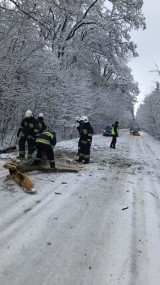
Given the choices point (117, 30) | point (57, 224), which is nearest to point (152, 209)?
point (57, 224)

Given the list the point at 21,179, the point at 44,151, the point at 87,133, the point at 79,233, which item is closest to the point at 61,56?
the point at 87,133

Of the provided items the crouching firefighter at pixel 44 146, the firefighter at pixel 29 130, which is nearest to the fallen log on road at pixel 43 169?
the crouching firefighter at pixel 44 146

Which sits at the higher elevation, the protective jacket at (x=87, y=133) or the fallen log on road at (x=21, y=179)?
the protective jacket at (x=87, y=133)

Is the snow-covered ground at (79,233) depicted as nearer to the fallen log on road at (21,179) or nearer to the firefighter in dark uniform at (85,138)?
the fallen log on road at (21,179)

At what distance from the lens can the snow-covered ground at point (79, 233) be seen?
13.1 ft

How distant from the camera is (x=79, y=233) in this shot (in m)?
5.23

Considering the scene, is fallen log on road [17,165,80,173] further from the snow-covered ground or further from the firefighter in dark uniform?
the firefighter in dark uniform

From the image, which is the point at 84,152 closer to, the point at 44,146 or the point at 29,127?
the point at 29,127

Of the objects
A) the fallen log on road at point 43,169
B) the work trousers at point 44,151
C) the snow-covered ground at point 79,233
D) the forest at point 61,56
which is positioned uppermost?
the forest at point 61,56

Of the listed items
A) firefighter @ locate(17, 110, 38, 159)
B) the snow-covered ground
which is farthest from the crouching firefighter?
firefighter @ locate(17, 110, 38, 159)

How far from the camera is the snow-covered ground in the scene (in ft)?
13.1

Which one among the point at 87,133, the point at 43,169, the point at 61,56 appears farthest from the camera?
the point at 61,56

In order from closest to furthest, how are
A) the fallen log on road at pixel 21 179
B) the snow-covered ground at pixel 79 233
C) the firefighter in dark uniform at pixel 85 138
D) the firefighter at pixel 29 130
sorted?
1. the snow-covered ground at pixel 79 233
2. the fallen log on road at pixel 21 179
3. the firefighter at pixel 29 130
4. the firefighter in dark uniform at pixel 85 138

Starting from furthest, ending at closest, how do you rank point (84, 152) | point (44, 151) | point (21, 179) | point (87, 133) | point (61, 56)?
point (61, 56) → point (87, 133) → point (84, 152) → point (44, 151) → point (21, 179)
